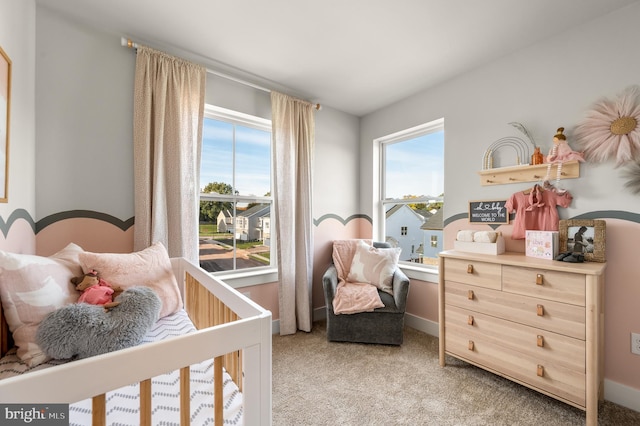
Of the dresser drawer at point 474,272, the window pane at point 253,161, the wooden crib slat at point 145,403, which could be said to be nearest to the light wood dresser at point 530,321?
the dresser drawer at point 474,272

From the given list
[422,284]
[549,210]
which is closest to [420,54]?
[549,210]

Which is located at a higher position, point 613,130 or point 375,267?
point 613,130

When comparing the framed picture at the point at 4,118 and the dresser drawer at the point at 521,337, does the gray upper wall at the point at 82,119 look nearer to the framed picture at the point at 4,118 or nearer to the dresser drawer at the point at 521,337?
the framed picture at the point at 4,118

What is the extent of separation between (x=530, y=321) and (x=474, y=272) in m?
0.39

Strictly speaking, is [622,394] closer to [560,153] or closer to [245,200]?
[560,153]

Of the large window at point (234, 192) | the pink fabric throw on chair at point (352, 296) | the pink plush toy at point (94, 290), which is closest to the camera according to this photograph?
the pink plush toy at point (94, 290)

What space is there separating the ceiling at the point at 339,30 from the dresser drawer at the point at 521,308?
1.72 meters

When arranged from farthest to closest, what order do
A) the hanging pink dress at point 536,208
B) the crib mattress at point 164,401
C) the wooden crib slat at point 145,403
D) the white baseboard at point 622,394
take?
1. the hanging pink dress at point 536,208
2. the white baseboard at point 622,394
3. the crib mattress at point 164,401
4. the wooden crib slat at point 145,403

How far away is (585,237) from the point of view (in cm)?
175

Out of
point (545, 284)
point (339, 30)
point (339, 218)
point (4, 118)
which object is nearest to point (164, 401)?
point (4, 118)

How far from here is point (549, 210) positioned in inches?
76.3

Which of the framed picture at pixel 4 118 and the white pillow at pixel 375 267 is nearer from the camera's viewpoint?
the framed picture at pixel 4 118

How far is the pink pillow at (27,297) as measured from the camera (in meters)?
1.01

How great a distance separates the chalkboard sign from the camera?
2.17 metres
